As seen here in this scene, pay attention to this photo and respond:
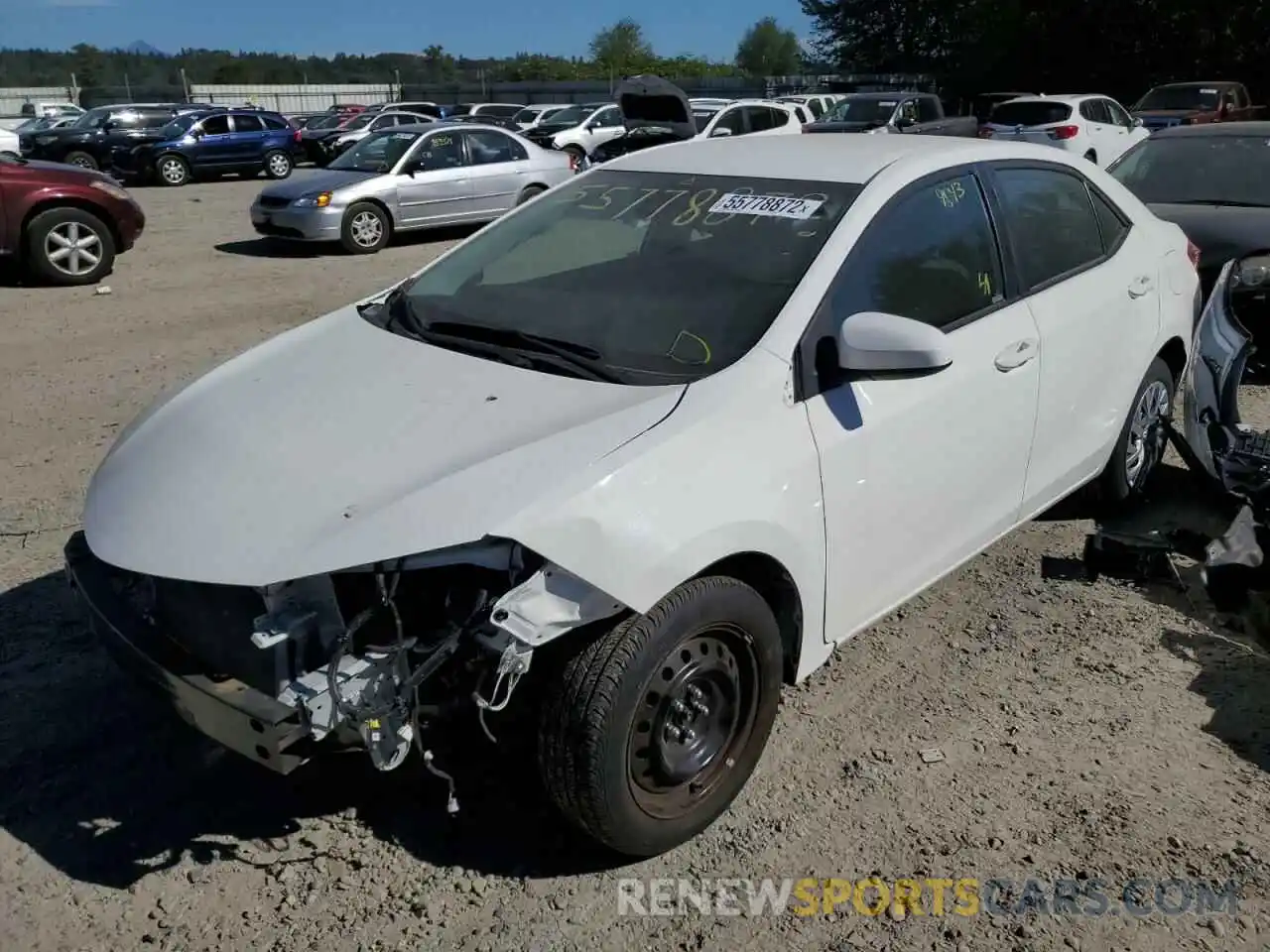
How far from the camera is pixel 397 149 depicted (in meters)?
13.6

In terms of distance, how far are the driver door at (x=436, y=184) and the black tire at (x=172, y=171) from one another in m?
11.3

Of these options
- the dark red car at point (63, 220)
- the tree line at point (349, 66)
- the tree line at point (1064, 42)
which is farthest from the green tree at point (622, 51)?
the dark red car at point (63, 220)

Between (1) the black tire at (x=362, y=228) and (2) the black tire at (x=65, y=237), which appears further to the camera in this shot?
(1) the black tire at (x=362, y=228)

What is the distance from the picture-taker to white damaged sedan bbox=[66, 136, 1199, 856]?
244 centimetres

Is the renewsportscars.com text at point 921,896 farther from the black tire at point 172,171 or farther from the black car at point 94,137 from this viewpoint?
the black car at point 94,137

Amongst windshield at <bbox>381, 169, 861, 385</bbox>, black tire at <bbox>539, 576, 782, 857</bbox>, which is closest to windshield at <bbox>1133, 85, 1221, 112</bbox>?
windshield at <bbox>381, 169, 861, 385</bbox>

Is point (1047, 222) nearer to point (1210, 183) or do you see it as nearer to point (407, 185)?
point (1210, 183)

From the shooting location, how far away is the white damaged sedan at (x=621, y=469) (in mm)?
2439

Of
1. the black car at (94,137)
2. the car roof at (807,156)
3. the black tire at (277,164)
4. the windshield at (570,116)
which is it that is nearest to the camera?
the car roof at (807,156)

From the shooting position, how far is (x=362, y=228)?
42.5ft

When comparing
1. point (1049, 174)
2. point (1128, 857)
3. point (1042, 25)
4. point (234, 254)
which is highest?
point (1042, 25)

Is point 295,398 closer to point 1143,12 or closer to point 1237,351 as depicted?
point 1237,351

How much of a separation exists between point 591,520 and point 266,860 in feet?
4.45

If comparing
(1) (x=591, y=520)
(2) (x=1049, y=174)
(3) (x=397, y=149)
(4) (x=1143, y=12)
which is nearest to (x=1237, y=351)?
(2) (x=1049, y=174)
